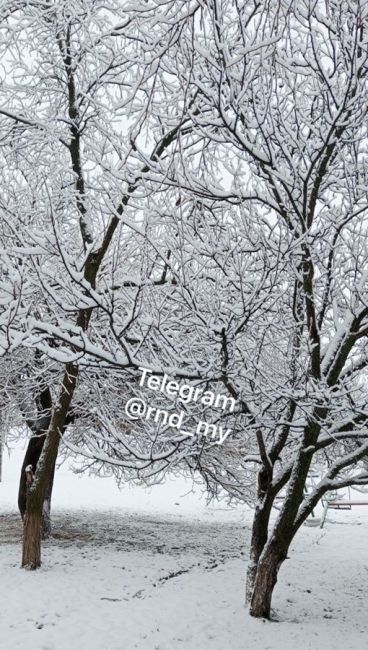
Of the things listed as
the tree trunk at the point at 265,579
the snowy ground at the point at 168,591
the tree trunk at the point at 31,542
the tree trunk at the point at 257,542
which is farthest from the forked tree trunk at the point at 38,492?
the tree trunk at the point at 265,579

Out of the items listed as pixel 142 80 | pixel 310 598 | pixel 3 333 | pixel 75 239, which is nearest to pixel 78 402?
pixel 75 239

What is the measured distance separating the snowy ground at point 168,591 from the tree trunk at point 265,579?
0.17 metres

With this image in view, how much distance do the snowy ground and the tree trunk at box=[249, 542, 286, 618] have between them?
0.54 feet

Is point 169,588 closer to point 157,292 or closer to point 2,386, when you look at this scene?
point 157,292

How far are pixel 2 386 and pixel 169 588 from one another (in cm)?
517

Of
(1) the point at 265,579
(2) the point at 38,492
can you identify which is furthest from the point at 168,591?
(2) the point at 38,492

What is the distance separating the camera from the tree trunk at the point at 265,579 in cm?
671

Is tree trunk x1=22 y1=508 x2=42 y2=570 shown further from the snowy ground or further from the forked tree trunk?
the snowy ground

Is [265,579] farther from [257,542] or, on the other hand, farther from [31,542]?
[31,542]

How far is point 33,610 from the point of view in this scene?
7074 millimetres

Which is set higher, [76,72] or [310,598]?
[76,72]

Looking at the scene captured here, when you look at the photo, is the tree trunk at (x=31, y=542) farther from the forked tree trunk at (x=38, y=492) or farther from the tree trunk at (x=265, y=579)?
the tree trunk at (x=265, y=579)

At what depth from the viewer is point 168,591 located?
8344mm

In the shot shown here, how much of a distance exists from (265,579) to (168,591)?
2.11 m
